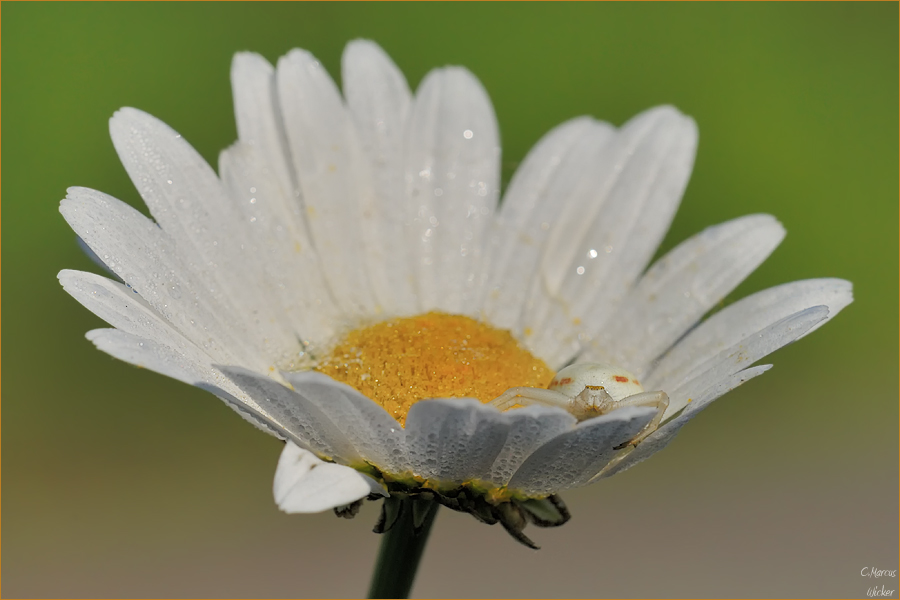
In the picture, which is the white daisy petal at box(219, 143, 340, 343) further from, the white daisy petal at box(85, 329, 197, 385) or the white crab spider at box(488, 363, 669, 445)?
the white daisy petal at box(85, 329, 197, 385)

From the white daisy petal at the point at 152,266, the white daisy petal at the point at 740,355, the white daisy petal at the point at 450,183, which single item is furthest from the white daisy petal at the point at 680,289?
the white daisy petal at the point at 152,266

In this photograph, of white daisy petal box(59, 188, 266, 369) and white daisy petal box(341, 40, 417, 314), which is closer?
white daisy petal box(59, 188, 266, 369)

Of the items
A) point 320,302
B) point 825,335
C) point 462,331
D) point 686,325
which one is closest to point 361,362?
point 462,331

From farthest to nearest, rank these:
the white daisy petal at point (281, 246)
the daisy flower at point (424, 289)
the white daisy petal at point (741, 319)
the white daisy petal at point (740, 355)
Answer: the white daisy petal at point (281, 246) → the white daisy petal at point (741, 319) → the white daisy petal at point (740, 355) → the daisy flower at point (424, 289)

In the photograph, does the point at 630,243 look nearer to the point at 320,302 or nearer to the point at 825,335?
the point at 320,302

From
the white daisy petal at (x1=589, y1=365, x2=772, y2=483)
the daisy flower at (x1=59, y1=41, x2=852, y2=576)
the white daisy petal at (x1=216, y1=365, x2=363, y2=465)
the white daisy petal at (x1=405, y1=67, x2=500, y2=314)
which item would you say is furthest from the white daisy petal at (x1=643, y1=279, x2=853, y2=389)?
the white daisy petal at (x1=216, y1=365, x2=363, y2=465)

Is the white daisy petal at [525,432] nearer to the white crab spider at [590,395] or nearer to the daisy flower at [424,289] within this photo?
the daisy flower at [424,289]

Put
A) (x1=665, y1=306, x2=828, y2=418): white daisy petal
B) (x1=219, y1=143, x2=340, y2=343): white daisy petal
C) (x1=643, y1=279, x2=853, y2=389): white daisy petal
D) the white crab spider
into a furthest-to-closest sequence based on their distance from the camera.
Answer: (x1=219, y1=143, x2=340, y2=343): white daisy petal → (x1=643, y1=279, x2=853, y2=389): white daisy petal → the white crab spider → (x1=665, y1=306, x2=828, y2=418): white daisy petal
